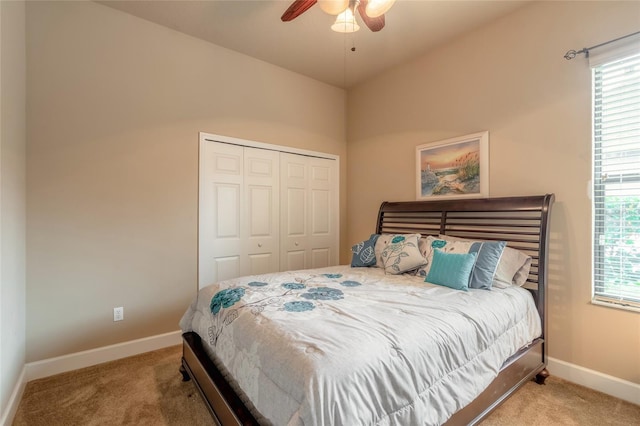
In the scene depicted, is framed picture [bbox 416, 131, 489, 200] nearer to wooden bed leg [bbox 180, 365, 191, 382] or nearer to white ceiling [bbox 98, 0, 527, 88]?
white ceiling [bbox 98, 0, 527, 88]

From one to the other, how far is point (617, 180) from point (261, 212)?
3.14 m

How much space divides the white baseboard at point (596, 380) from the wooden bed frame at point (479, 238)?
0.17m

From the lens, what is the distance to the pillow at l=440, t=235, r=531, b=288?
226 cm

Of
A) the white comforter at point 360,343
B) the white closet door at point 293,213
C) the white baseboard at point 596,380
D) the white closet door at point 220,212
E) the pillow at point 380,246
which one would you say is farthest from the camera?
the white closet door at point 293,213

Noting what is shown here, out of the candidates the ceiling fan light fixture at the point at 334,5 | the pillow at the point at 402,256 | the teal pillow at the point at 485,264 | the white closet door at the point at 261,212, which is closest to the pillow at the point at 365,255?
the pillow at the point at 402,256

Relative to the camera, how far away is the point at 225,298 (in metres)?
1.89

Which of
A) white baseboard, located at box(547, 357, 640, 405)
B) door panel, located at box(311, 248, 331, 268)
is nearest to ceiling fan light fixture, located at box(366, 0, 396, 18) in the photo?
door panel, located at box(311, 248, 331, 268)

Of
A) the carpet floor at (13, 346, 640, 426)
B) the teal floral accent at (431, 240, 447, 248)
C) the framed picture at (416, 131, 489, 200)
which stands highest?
the framed picture at (416, 131, 489, 200)

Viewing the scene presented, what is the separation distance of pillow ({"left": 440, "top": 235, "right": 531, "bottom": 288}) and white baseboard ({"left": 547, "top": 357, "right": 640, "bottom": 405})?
0.73 m

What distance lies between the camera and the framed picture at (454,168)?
→ 2.77 meters

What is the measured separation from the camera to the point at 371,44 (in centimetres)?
311

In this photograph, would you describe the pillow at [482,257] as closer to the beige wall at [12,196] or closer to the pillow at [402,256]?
the pillow at [402,256]

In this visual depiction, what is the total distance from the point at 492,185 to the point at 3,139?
11.9 feet

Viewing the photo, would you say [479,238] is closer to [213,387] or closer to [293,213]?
[293,213]
